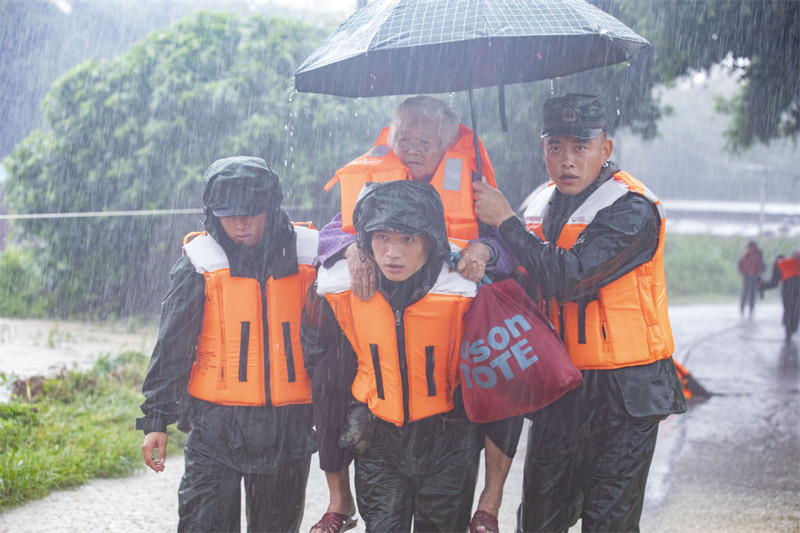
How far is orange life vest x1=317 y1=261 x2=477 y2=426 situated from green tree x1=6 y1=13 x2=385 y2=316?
5.46m

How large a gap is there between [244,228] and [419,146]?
2.68 ft

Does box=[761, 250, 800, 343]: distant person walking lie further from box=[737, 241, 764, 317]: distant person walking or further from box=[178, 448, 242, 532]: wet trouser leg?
box=[178, 448, 242, 532]: wet trouser leg

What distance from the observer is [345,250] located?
3.17 m

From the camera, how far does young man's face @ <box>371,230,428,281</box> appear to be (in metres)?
2.98

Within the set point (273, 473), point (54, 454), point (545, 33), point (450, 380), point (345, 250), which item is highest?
point (545, 33)

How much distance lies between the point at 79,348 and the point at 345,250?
5873 millimetres

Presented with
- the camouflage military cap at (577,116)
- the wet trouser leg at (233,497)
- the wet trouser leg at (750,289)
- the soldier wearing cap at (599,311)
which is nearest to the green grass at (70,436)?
the wet trouser leg at (233,497)

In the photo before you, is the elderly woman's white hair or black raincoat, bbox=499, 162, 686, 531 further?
the elderly woman's white hair

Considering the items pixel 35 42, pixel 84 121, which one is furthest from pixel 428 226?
pixel 35 42

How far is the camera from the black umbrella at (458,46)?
303cm

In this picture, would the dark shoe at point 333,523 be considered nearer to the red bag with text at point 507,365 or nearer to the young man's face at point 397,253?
the red bag with text at point 507,365

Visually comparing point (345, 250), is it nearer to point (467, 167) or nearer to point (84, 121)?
point (467, 167)

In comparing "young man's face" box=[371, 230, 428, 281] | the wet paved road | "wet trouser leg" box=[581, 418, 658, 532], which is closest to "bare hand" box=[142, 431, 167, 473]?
"young man's face" box=[371, 230, 428, 281]

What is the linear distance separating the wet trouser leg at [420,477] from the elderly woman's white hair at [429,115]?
122 cm
